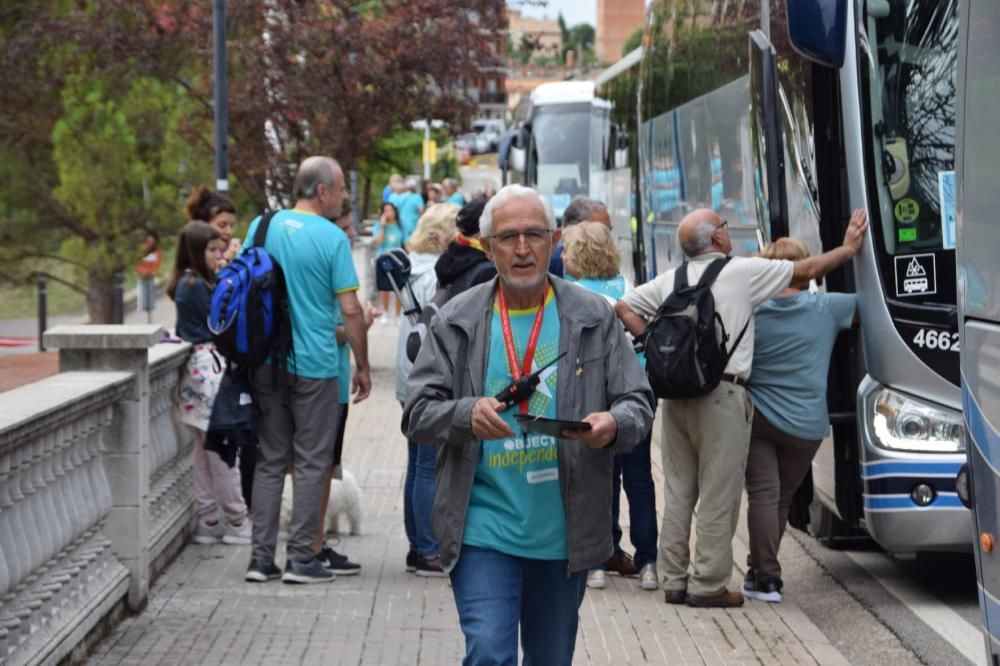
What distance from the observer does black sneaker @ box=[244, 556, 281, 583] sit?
902cm

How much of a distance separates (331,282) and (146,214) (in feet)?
72.7

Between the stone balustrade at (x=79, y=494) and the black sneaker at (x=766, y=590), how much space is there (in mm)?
2862

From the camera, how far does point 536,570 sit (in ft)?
17.3

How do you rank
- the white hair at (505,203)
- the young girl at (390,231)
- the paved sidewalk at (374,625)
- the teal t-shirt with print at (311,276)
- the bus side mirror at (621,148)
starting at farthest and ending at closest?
the bus side mirror at (621,148)
the young girl at (390,231)
the teal t-shirt with print at (311,276)
the paved sidewalk at (374,625)
the white hair at (505,203)

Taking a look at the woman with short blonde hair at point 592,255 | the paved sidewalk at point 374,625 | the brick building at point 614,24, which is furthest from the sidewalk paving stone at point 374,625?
the brick building at point 614,24

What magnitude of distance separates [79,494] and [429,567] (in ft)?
7.64

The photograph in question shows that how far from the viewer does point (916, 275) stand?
8875 mm

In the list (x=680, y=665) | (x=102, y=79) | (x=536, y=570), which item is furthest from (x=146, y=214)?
(x=536, y=570)

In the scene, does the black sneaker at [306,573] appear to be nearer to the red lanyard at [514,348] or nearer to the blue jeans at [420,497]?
the blue jeans at [420,497]

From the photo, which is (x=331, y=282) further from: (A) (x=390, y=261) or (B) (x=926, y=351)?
(B) (x=926, y=351)

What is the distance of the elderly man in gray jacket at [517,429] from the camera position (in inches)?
201

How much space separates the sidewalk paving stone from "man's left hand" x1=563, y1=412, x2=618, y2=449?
2731mm

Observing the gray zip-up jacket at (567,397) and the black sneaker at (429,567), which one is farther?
the black sneaker at (429,567)

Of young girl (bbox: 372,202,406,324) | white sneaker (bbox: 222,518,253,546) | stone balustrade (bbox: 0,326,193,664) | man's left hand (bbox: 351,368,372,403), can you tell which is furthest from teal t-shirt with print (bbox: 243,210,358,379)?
young girl (bbox: 372,202,406,324)
